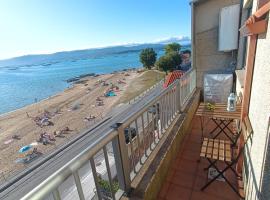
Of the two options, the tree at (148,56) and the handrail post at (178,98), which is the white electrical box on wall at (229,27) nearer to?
the handrail post at (178,98)

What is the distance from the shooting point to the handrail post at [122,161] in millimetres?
1677

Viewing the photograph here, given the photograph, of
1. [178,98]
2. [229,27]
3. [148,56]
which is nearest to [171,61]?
[148,56]

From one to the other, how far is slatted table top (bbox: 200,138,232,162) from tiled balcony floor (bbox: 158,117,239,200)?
1.45ft

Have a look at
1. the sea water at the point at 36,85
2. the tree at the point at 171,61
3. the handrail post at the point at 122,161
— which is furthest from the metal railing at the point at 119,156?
the sea water at the point at 36,85

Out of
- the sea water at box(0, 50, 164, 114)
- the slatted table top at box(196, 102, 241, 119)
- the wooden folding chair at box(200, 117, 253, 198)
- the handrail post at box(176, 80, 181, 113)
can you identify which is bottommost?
the sea water at box(0, 50, 164, 114)

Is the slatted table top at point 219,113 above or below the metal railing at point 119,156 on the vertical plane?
below

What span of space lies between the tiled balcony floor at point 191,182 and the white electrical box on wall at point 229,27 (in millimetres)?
3501

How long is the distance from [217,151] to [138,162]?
1.26 metres

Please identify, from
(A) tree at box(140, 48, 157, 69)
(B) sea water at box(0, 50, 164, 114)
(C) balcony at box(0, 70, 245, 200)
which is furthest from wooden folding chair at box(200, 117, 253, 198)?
(B) sea water at box(0, 50, 164, 114)

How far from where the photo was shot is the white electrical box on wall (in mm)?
5043

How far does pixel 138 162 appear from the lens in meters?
2.29

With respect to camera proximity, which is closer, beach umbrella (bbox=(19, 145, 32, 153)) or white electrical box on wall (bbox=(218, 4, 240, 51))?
white electrical box on wall (bbox=(218, 4, 240, 51))

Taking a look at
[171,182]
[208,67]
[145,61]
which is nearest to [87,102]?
[145,61]

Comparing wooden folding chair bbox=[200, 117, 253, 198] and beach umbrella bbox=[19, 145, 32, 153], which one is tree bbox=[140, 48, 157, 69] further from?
wooden folding chair bbox=[200, 117, 253, 198]
